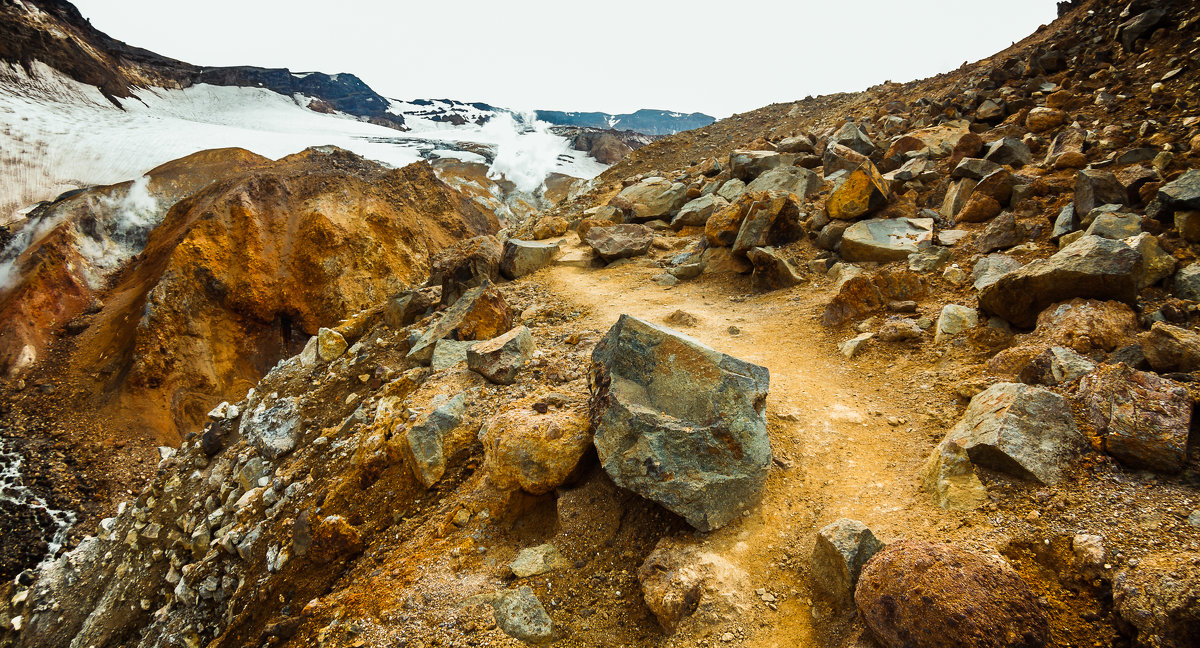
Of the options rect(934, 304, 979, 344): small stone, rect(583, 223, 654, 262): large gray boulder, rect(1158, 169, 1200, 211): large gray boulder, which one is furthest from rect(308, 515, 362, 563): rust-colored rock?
rect(1158, 169, 1200, 211): large gray boulder

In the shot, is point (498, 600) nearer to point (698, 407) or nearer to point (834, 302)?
point (698, 407)

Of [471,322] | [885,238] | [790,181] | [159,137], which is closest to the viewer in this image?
[471,322]

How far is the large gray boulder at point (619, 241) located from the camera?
999 cm

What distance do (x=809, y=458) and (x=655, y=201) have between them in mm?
9676

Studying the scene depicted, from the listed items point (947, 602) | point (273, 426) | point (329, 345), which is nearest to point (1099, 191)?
point (947, 602)

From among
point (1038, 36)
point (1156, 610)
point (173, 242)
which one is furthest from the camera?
point (173, 242)

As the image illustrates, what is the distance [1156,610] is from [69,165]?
40927 millimetres

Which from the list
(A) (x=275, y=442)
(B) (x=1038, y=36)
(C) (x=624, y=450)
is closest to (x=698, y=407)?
(C) (x=624, y=450)

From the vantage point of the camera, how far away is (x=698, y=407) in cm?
346

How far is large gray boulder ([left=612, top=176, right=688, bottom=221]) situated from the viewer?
40.1 feet

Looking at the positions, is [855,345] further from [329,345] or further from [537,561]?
[329,345]

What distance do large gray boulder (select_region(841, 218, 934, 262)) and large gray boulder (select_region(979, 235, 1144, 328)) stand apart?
7.92ft

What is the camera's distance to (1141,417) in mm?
2732

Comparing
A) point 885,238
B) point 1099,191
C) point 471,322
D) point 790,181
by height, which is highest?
point 1099,191
